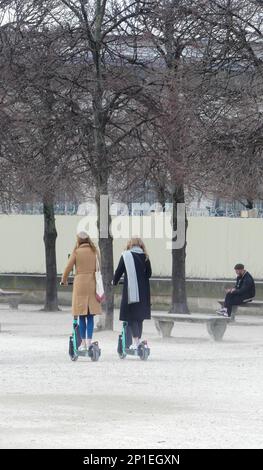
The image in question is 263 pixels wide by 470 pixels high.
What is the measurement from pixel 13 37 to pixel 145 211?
36.2 ft

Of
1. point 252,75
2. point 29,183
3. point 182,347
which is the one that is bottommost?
point 182,347

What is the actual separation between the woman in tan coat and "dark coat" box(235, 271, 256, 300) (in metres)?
8.94

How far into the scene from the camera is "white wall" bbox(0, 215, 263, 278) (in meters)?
33.6

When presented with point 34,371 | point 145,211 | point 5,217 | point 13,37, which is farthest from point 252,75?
point 5,217

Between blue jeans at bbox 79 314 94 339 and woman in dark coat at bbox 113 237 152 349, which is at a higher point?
woman in dark coat at bbox 113 237 152 349

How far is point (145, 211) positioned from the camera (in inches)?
1401

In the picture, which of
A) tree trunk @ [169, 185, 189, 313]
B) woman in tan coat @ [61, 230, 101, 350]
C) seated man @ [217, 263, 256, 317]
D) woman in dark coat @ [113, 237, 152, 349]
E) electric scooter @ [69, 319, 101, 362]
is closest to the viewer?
electric scooter @ [69, 319, 101, 362]

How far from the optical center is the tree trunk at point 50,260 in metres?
32.6

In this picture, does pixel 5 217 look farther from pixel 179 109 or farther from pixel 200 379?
pixel 200 379

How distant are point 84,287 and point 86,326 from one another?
0.59m

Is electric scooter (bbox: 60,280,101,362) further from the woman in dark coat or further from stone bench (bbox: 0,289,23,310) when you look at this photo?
stone bench (bbox: 0,289,23,310)

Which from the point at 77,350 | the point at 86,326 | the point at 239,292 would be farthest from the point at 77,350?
the point at 239,292

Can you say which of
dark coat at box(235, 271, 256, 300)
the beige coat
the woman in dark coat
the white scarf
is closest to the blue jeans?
the beige coat

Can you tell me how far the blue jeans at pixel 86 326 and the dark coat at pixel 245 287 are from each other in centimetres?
947
